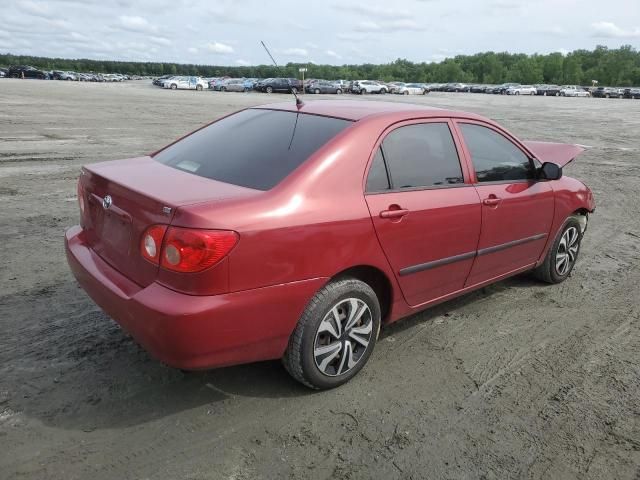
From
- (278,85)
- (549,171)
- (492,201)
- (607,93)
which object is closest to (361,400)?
(492,201)

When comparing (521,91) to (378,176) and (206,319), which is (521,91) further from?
(206,319)

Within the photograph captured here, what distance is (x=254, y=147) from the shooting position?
11.3ft

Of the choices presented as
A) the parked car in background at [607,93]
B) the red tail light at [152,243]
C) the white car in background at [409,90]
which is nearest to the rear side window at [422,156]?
the red tail light at [152,243]

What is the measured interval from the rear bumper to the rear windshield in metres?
0.63

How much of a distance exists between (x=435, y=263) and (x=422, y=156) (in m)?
0.73

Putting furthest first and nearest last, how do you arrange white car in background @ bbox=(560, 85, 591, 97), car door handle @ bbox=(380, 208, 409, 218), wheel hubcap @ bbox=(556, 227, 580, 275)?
white car in background @ bbox=(560, 85, 591, 97)
wheel hubcap @ bbox=(556, 227, 580, 275)
car door handle @ bbox=(380, 208, 409, 218)

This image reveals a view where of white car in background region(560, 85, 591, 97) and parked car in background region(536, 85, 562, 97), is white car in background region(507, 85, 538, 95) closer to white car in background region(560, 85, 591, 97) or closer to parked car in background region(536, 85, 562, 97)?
parked car in background region(536, 85, 562, 97)

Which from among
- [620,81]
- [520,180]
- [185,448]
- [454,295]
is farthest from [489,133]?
[620,81]

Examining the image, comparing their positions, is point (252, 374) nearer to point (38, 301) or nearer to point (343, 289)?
point (343, 289)

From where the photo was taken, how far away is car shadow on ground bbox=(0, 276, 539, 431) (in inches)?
117

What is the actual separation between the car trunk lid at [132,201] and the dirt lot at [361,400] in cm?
76

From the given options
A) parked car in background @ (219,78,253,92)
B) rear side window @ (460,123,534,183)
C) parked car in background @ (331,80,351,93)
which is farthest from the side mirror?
parked car in background @ (219,78,253,92)

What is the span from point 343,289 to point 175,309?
0.99m

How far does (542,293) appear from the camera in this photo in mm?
4973
